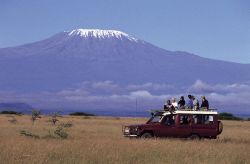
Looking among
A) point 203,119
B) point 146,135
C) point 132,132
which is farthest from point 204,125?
point 132,132

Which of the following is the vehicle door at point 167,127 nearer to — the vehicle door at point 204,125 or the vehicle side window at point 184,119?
the vehicle side window at point 184,119

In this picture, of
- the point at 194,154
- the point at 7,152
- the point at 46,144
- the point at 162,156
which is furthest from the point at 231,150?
the point at 7,152

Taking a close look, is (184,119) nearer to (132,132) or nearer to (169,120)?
(169,120)

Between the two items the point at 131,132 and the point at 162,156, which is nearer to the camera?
the point at 162,156

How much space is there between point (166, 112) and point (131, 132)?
177cm

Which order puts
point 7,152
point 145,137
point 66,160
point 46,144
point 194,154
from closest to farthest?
point 66,160 → point 7,152 → point 194,154 → point 46,144 → point 145,137

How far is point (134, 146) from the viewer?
75.4ft

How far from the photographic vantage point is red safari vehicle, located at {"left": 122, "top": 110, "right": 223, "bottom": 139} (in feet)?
97.9

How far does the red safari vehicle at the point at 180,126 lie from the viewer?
1175 inches

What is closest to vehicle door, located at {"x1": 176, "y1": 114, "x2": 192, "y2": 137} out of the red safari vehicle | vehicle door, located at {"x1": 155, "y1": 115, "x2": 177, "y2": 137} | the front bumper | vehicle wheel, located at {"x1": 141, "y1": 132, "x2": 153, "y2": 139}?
the red safari vehicle

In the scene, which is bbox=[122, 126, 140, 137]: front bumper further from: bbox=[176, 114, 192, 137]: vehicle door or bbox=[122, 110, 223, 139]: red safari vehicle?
bbox=[176, 114, 192, 137]: vehicle door

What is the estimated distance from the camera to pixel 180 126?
1188 inches

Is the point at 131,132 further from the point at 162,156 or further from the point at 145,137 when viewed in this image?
the point at 162,156

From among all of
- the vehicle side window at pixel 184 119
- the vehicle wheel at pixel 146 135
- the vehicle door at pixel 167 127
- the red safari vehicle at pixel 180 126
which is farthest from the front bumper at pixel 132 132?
the vehicle side window at pixel 184 119
